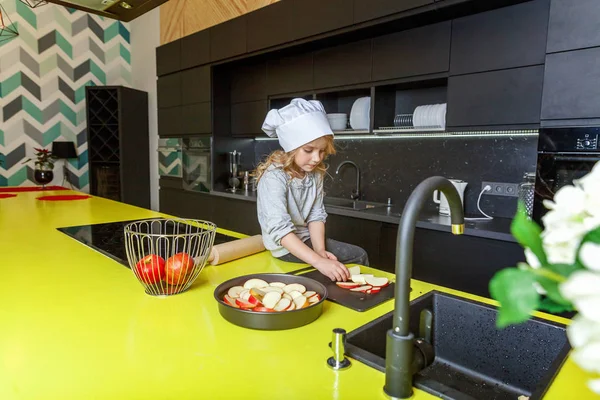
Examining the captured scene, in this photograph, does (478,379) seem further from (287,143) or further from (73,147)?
(73,147)

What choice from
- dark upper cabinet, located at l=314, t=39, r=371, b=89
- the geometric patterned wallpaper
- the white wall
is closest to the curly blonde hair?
dark upper cabinet, located at l=314, t=39, r=371, b=89

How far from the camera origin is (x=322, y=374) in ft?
2.21

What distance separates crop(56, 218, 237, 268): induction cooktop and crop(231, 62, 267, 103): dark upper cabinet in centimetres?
211

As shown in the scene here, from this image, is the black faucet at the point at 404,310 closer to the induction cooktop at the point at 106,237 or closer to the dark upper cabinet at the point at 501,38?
the induction cooktop at the point at 106,237

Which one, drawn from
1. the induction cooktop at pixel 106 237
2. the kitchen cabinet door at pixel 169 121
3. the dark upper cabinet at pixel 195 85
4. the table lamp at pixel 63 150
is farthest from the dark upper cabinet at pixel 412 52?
the table lamp at pixel 63 150

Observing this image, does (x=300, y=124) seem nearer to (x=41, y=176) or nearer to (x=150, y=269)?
(x=150, y=269)

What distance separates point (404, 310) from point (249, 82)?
3509 millimetres

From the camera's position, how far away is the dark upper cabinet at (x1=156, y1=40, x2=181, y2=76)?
4293 millimetres

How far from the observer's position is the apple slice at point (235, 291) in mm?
924

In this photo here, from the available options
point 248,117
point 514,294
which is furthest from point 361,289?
point 248,117

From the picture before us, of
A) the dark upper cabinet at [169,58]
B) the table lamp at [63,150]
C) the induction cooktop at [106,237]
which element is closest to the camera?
the induction cooktop at [106,237]

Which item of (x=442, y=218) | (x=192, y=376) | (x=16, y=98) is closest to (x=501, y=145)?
(x=442, y=218)

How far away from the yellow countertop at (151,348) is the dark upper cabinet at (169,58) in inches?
139

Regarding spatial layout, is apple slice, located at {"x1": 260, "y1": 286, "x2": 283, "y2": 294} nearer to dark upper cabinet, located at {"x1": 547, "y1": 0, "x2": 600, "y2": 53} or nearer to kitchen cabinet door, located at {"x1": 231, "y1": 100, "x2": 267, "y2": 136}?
dark upper cabinet, located at {"x1": 547, "y1": 0, "x2": 600, "y2": 53}
